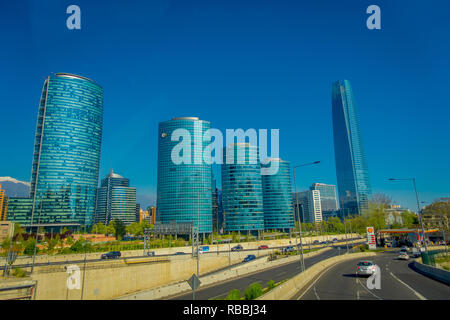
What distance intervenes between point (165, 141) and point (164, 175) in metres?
20.4

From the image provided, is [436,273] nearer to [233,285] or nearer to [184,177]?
[233,285]

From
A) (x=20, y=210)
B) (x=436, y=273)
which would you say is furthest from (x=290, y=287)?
(x=20, y=210)

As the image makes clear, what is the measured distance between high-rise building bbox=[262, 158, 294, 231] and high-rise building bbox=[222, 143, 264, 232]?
2159 cm

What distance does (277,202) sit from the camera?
610 feet

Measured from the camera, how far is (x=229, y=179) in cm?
17038

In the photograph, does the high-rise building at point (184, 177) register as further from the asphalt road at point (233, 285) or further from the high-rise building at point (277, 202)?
the asphalt road at point (233, 285)

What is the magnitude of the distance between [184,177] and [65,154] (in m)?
73.5

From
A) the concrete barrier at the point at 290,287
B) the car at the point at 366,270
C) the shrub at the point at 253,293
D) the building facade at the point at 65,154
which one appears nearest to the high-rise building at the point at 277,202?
the building facade at the point at 65,154

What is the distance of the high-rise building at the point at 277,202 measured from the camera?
183m

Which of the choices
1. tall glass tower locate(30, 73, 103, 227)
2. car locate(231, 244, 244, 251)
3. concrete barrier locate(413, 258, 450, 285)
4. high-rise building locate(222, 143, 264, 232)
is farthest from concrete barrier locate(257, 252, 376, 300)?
tall glass tower locate(30, 73, 103, 227)

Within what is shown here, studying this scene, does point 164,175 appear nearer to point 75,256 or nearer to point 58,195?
point 58,195

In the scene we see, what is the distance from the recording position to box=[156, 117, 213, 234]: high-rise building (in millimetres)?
142000

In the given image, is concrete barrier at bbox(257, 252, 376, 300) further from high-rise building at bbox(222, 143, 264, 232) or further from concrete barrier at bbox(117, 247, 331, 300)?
high-rise building at bbox(222, 143, 264, 232)
